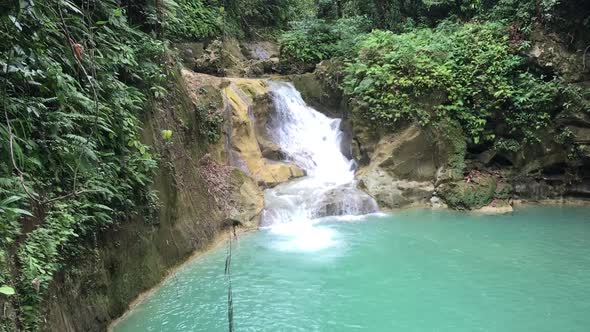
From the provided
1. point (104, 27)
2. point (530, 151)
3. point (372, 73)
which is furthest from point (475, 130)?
point (104, 27)

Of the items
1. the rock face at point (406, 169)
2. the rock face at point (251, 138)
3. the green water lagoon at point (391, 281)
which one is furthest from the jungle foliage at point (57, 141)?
the rock face at point (406, 169)

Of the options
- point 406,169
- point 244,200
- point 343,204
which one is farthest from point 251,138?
point 406,169

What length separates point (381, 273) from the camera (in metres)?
7.36

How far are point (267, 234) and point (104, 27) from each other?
5687mm

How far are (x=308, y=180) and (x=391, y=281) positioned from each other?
18.8 feet

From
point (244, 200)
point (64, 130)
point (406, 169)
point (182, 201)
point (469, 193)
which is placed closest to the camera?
point (64, 130)

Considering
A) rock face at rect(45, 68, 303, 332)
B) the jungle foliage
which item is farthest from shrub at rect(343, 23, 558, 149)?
the jungle foliage

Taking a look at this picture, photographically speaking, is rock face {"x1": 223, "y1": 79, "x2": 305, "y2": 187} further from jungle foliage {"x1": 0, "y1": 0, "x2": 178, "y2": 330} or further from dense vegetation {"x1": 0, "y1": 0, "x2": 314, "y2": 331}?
jungle foliage {"x1": 0, "y1": 0, "x2": 178, "y2": 330}

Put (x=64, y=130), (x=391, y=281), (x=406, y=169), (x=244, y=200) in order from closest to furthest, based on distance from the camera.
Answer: (x=64, y=130) → (x=391, y=281) → (x=244, y=200) → (x=406, y=169)

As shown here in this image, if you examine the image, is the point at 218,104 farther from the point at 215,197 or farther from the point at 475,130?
the point at 475,130

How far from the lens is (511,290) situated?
6.59 metres

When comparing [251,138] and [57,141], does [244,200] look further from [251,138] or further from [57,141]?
[57,141]

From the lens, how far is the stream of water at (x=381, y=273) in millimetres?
5820

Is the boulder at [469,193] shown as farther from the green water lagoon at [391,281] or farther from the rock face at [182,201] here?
the rock face at [182,201]
